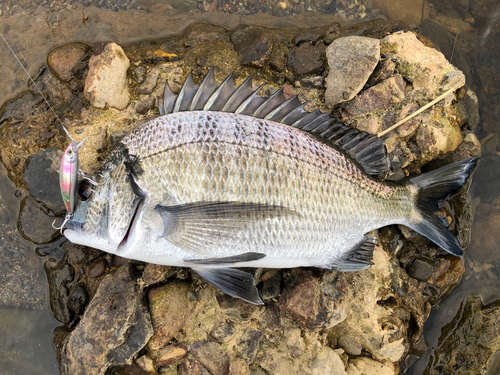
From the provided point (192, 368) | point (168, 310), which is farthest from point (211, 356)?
point (168, 310)

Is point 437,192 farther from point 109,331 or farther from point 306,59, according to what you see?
point 109,331

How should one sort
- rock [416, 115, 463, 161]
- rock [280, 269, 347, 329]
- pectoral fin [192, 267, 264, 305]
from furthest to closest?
rock [416, 115, 463, 161], rock [280, 269, 347, 329], pectoral fin [192, 267, 264, 305]

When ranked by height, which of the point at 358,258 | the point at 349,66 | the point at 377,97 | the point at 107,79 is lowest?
the point at 358,258

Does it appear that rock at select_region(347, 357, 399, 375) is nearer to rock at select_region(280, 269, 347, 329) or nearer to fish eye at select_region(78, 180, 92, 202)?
rock at select_region(280, 269, 347, 329)

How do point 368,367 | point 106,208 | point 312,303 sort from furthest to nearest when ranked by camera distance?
1. point 368,367
2. point 312,303
3. point 106,208

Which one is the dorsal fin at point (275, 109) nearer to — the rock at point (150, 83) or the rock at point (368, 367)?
the rock at point (150, 83)

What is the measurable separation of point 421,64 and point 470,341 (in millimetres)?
2820

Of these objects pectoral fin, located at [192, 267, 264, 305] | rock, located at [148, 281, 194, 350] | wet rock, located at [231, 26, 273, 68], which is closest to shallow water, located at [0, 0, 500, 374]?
wet rock, located at [231, 26, 273, 68]

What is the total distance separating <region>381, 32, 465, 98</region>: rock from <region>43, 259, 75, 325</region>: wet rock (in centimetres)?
386

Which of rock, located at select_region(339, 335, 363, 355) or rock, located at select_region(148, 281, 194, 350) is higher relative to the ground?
rock, located at select_region(148, 281, 194, 350)

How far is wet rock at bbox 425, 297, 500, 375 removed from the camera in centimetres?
335

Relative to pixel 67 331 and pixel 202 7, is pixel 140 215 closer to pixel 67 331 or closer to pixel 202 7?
pixel 67 331

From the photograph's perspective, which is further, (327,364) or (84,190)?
(327,364)

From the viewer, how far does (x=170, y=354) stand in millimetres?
3004
